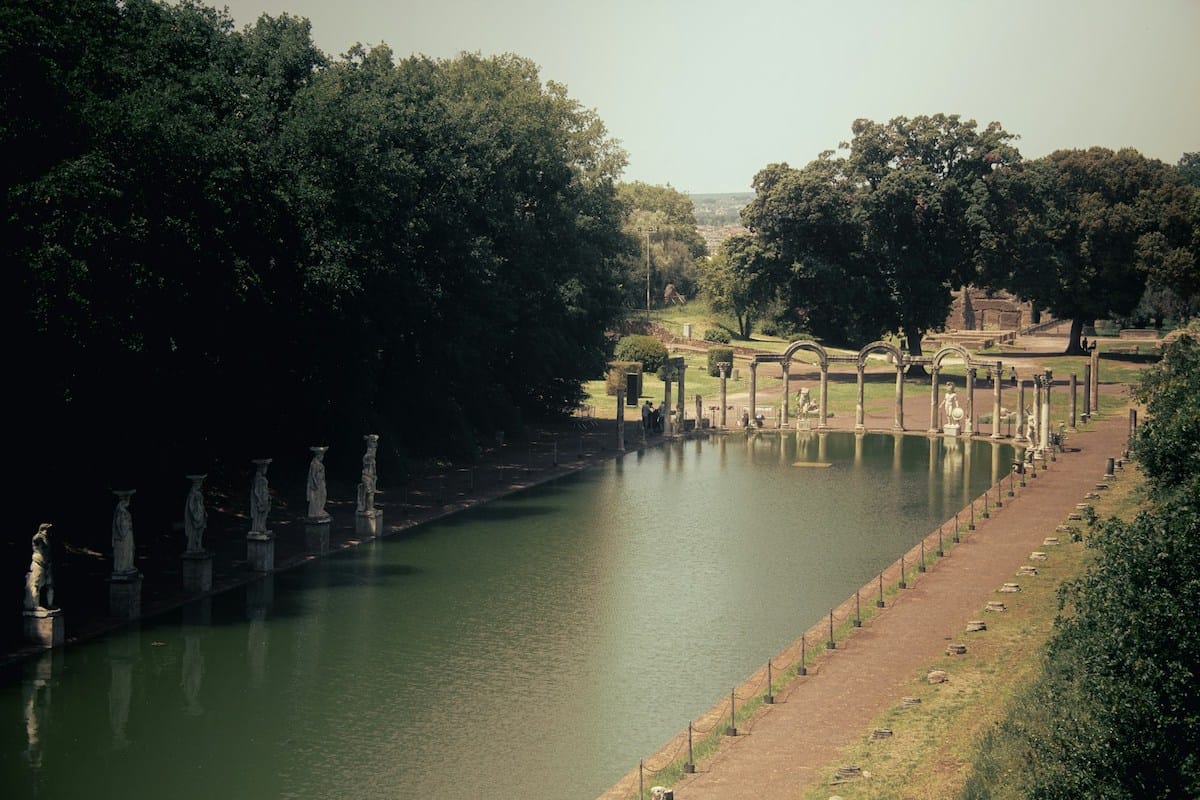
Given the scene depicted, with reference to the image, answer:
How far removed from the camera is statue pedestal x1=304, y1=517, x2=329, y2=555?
135 ft

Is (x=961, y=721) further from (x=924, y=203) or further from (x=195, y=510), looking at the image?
(x=924, y=203)

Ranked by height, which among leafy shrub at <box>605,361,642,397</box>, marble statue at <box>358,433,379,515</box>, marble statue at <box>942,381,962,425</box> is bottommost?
marble statue at <box>358,433,379,515</box>

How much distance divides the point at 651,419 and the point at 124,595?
138 feet

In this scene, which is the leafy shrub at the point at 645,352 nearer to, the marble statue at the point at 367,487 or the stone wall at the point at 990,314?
the stone wall at the point at 990,314

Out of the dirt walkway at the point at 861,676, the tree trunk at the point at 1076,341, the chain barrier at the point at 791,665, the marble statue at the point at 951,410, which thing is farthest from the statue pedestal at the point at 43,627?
the tree trunk at the point at 1076,341

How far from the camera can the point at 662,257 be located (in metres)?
140

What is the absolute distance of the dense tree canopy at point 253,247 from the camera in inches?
1324

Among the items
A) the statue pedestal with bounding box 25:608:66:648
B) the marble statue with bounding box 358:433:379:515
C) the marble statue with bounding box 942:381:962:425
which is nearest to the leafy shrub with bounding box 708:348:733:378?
the marble statue with bounding box 942:381:962:425

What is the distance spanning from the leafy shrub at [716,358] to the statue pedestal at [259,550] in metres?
57.4

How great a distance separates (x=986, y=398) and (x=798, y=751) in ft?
204

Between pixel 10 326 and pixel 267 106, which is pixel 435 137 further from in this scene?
pixel 10 326

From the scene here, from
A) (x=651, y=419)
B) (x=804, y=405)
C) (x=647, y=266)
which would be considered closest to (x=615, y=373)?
(x=804, y=405)

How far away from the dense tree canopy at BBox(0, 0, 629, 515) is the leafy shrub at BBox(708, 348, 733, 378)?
83.7 ft

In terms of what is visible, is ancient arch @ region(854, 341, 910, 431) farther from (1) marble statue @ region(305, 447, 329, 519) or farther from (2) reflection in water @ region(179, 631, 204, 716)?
(2) reflection in water @ region(179, 631, 204, 716)
